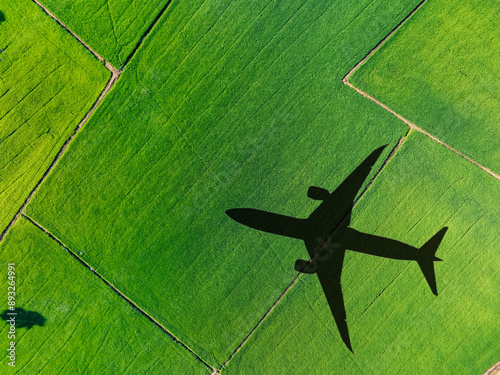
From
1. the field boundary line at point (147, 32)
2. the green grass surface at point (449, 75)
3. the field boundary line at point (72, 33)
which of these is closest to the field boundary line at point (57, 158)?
the field boundary line at point (72, 33)

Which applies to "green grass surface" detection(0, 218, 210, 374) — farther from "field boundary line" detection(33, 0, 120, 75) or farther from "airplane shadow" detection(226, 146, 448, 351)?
"field boundary line" detection(33, 0, 120, 75)

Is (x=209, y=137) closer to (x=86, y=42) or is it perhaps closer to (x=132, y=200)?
(x=132, y=200)

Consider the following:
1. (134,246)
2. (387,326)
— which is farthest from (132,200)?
(387,326)

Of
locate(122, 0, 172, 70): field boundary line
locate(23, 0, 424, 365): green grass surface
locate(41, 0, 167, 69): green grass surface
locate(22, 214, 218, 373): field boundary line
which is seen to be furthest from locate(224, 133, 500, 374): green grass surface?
locate(41, 0, 167, 69): green grass surface

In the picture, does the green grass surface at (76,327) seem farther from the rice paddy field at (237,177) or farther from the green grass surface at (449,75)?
the green grass surface at (449,75)

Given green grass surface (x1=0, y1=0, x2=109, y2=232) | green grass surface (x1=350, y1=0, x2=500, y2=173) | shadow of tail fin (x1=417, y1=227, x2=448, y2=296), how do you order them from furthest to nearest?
green grass surface (x1=0, y1=0, x2=109, y2=232) < shadow of tail fin (x1=417, y1=227, x2=448, y2=296) < green grass surface (x1=350, y1=0, x2=500, y2=173)

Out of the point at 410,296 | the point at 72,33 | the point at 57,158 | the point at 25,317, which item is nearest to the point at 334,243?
the point at 410,296

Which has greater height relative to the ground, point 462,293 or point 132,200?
point 462,293
